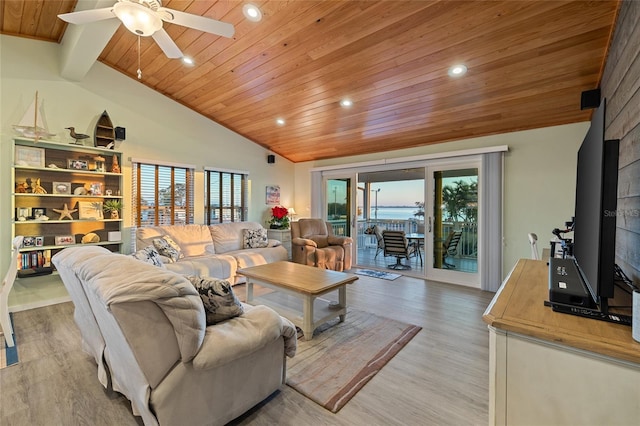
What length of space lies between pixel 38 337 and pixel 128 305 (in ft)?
8.28

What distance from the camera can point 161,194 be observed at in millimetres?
4688

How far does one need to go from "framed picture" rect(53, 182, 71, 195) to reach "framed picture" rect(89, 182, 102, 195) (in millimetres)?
226

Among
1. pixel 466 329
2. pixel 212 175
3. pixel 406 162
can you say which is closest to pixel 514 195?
pixel 406 162

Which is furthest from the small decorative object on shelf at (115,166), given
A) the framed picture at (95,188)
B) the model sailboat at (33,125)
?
the model sailboat at (33,125)

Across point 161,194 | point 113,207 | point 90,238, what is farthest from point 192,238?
point 90,238

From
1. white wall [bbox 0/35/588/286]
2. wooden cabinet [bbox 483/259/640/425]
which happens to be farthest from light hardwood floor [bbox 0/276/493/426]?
white wall [bbox 0/35/588/286]

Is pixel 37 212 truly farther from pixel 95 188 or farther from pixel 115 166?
pixel 115 166

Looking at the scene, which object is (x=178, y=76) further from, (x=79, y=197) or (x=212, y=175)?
(x=79, y=197)

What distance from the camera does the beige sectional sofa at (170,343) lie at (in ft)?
4.01

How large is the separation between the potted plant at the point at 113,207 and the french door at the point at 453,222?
481cm

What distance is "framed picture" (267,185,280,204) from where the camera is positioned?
625cm

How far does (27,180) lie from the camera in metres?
3.42

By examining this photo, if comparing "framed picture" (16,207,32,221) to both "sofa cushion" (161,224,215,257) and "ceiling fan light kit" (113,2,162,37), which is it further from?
"ceiling fan light kit" (113,2,162,37)

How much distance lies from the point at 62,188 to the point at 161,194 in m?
1.26
